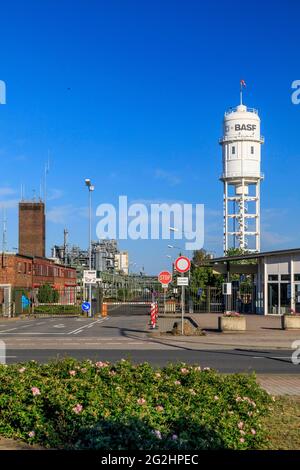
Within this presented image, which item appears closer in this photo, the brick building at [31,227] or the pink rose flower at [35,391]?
the pink rose flower at [35,391]

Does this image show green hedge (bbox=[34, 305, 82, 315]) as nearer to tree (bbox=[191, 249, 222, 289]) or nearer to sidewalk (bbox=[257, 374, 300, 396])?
tree (bbox=[191, 249, 222, 289])

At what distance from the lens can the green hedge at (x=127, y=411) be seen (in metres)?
6.95

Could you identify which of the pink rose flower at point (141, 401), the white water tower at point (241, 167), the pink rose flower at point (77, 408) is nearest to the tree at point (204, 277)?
the white water tower at point (241, 167)

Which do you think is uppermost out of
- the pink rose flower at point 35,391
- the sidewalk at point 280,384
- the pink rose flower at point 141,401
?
the pink rose flower at point 35,391

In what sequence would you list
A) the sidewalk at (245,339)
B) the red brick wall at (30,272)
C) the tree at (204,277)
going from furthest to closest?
the tree at (204,277) → the red brick wall at (30,272) → the sidewalk at (245,339)

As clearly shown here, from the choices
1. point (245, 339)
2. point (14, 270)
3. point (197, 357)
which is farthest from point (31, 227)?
point (197, 357)

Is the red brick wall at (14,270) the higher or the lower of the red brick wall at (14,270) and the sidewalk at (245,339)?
the higher

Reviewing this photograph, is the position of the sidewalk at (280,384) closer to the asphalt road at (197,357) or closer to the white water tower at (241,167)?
the asphalt road at (197,357)

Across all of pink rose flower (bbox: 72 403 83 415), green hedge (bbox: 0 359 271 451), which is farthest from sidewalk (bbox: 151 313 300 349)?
pink rose flower (bbox: 72 403 83 415)

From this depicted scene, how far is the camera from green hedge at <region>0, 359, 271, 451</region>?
6.95 m

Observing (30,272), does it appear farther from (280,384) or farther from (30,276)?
(280,384)
